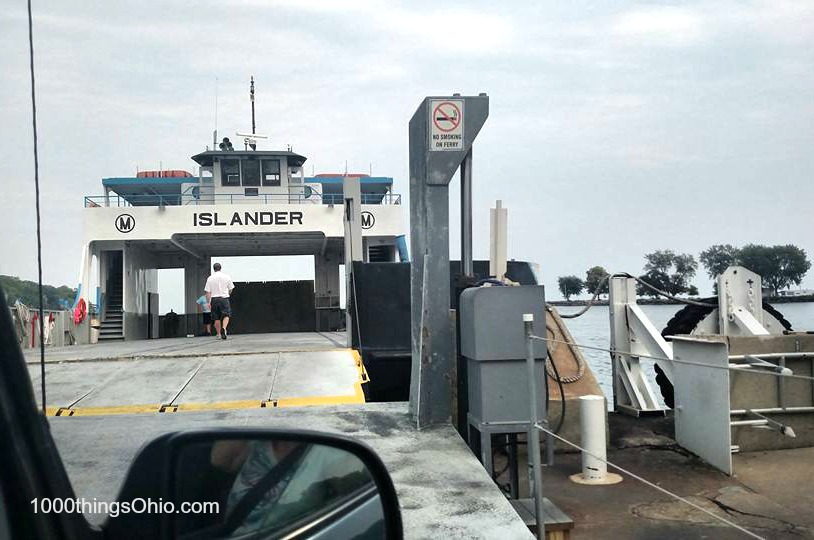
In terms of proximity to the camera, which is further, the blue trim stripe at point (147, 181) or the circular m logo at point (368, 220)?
the blue trim stripe at point (147, 181)

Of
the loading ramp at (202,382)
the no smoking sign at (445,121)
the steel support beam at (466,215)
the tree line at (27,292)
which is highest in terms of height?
the no smoking sign at (445,121)

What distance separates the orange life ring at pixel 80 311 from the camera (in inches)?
661

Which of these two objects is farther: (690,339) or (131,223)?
(131,223)

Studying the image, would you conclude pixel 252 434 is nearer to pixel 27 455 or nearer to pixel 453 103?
pixel 27 455

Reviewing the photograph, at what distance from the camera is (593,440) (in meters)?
6.75

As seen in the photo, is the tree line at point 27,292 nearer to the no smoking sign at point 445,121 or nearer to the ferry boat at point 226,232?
the no smoking sign at point 445,121

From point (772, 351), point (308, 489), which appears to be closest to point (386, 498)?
point (308, 489)

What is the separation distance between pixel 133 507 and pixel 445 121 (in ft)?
16.0

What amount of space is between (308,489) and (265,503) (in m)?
0.17

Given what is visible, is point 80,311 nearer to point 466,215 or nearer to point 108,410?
point 108,410

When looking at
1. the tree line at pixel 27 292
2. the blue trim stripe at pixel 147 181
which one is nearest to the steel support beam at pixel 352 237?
the tree line at pixel 27 292

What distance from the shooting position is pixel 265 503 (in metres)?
1.31

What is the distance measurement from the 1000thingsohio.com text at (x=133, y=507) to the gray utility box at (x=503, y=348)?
403 centimetres

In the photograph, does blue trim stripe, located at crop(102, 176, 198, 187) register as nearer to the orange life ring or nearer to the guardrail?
the guardrail
